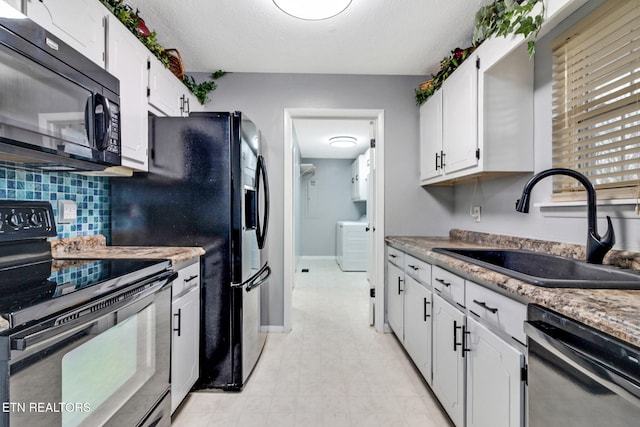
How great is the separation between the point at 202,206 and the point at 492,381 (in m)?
1.64

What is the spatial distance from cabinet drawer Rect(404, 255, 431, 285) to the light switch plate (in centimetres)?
198

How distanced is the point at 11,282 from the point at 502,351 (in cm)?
159

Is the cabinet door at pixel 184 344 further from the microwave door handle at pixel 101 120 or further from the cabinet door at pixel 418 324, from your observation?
the cabinet door at pixel 418 324

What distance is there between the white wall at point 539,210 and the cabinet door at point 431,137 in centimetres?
38

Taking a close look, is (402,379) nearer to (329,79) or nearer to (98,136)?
(98,136)

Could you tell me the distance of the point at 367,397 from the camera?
5.87 ft

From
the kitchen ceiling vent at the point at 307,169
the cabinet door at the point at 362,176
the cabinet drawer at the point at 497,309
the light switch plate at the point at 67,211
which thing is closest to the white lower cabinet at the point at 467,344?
the cabinet drawer at the point at 497,309

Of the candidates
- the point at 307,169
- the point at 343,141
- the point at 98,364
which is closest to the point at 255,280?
the point at 98,364

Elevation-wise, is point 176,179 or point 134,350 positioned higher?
point 176,179

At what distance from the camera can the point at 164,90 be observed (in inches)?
76.2

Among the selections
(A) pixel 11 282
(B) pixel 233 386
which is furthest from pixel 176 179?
(B) pixel 233 386

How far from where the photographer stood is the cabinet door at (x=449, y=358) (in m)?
1.34

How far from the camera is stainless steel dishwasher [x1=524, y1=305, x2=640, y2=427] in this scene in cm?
60

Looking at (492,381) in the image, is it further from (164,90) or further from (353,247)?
(353,247)
